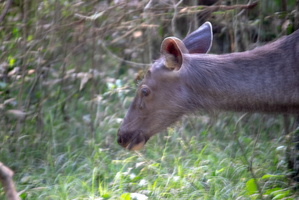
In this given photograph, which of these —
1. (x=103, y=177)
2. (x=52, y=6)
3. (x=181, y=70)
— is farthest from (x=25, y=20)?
(x=181, y=70)

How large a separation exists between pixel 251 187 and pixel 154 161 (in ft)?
4.15

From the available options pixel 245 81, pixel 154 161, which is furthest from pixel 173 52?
pixel 154 161

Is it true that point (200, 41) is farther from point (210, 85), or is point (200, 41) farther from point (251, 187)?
point (251, 187)

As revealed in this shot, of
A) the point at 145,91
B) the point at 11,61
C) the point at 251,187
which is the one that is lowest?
the point at 251,187

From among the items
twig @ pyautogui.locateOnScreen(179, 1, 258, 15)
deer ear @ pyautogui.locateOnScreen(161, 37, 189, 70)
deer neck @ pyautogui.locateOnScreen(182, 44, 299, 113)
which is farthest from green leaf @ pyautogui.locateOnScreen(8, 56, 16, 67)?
deer neck @ pyautogui.locateOnScreen(182, 44, 299, 113)

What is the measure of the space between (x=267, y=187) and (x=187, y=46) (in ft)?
5.06

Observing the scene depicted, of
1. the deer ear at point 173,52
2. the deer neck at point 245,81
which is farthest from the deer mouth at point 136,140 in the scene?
the deer ear at point 173,52

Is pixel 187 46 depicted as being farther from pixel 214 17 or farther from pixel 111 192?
pixel 214 17

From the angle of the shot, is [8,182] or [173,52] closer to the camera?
[8,182]

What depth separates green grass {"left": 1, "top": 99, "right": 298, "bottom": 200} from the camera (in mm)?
5418

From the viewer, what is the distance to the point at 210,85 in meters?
4.93

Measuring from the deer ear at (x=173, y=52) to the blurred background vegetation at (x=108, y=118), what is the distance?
3.11ft

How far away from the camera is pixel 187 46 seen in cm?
544

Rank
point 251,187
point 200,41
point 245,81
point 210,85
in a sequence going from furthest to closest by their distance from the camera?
1. point 200,41
2. point 251,187
3. point 210,85
4. point 245,81
